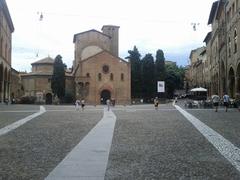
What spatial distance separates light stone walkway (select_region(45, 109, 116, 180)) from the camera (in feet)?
27.8

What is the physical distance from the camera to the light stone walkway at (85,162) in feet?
27.8

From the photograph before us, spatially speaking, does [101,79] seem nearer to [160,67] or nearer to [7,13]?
[160,67]

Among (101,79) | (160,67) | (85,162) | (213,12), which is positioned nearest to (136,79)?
(160,67)

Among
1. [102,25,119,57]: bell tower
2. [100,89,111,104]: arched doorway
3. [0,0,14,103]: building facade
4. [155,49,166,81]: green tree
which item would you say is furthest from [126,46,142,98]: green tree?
[0,0,14,103]: building facade

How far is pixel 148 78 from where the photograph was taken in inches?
3420

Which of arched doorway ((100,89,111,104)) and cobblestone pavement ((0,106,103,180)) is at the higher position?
arched doorway ((100,89,111,104))

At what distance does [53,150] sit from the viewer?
1216 cm

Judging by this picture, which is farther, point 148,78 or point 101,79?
point 148,78

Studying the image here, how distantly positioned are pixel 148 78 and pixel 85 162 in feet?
253

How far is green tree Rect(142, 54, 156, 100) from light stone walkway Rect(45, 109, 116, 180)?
7170 centimetres

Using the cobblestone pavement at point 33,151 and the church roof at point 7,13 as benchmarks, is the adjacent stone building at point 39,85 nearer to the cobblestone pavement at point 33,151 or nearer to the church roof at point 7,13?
the church roof at point 7,13

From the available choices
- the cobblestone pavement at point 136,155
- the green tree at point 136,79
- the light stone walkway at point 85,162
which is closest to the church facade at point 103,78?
the green tree at point 136,79

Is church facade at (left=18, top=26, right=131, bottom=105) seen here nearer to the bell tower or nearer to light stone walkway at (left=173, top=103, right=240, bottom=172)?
the bell tower

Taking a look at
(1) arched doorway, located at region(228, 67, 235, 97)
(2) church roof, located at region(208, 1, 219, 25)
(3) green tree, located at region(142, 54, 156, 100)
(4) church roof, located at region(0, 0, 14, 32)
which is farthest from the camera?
(3) green tree, located at region(142, 54, 156, 100)
